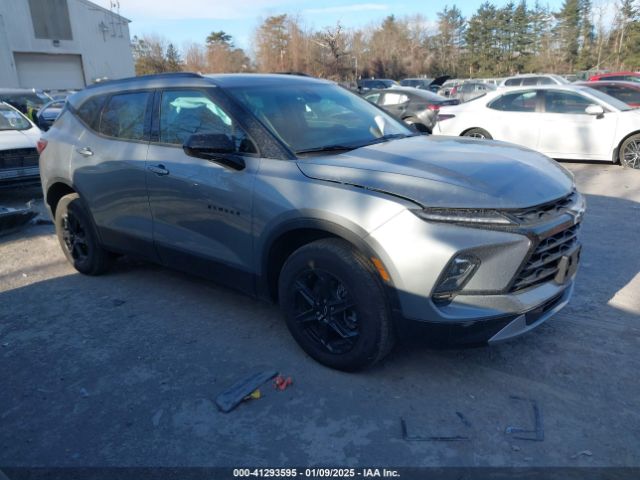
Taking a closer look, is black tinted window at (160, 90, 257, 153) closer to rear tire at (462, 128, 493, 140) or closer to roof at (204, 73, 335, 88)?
roof at (204, 73, 335, 88)

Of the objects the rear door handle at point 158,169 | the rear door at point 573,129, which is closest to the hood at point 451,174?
the rear door handle at point 158,169

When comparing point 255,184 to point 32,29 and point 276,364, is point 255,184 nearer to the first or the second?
point 276,364

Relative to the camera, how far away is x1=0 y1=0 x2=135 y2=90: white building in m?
37.5

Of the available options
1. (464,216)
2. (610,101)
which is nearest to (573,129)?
(610,101)

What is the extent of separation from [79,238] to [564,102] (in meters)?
8.50

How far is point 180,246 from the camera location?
12.7 ft

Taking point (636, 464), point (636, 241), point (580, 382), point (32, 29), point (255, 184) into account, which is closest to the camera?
point (636, 464)

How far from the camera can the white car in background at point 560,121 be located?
898 centimetres

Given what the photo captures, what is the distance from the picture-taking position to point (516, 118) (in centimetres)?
983

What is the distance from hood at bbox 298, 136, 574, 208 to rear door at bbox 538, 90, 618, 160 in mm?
6640

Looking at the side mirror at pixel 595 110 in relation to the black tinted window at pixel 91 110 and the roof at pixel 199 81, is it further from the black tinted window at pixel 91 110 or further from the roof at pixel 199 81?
the black tinted window at pixel 91 110

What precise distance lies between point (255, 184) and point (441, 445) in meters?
1.82

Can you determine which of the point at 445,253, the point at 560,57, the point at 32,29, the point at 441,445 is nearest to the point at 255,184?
the point at 445,253

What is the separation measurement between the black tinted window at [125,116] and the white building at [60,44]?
39.2 metres
